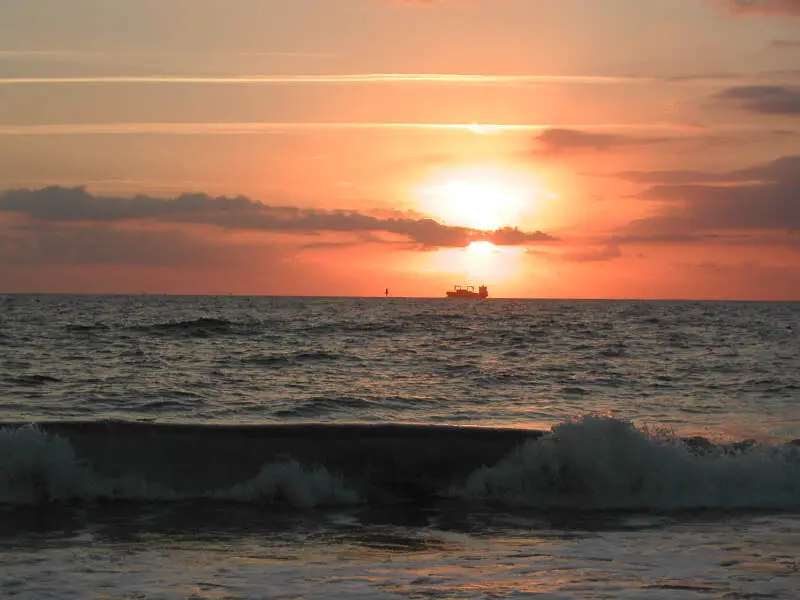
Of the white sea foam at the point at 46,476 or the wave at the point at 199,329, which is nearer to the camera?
the white sea foam at the point at 46,476

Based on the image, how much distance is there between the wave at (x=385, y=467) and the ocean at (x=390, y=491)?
3 cm

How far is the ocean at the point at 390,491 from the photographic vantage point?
834 centimetres

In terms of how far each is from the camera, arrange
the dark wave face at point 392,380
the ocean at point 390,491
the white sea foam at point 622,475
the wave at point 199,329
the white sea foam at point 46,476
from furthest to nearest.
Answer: the wave at point 199,329 → the dark wave face at point 392,380 → the white sea foam at point 622,475 → the white sea foam at point 46,476 → the ocean at point 390,491

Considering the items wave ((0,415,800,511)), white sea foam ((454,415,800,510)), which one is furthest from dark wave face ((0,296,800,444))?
wave ((0,415,800,511))

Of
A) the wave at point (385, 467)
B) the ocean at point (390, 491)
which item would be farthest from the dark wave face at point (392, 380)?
the wave at point (385, 467)

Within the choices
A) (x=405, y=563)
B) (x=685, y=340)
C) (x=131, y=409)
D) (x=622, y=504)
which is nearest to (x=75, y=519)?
(x=405, y=563)

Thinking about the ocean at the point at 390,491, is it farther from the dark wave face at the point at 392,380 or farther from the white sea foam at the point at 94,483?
the dark wave face at the point at 392,380

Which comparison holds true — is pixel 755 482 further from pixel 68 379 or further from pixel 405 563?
pixel 68 379

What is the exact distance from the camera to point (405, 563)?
888 cm

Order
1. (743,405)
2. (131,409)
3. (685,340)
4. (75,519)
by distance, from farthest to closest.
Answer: (685,340) → (743,405) → (131,409) → (75,519)

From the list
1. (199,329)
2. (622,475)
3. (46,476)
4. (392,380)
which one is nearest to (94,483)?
(46,476)

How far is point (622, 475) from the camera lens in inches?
516

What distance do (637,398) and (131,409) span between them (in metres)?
12.8

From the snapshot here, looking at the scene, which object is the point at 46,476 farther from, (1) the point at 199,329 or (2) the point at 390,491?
(1) the point at 199,329
